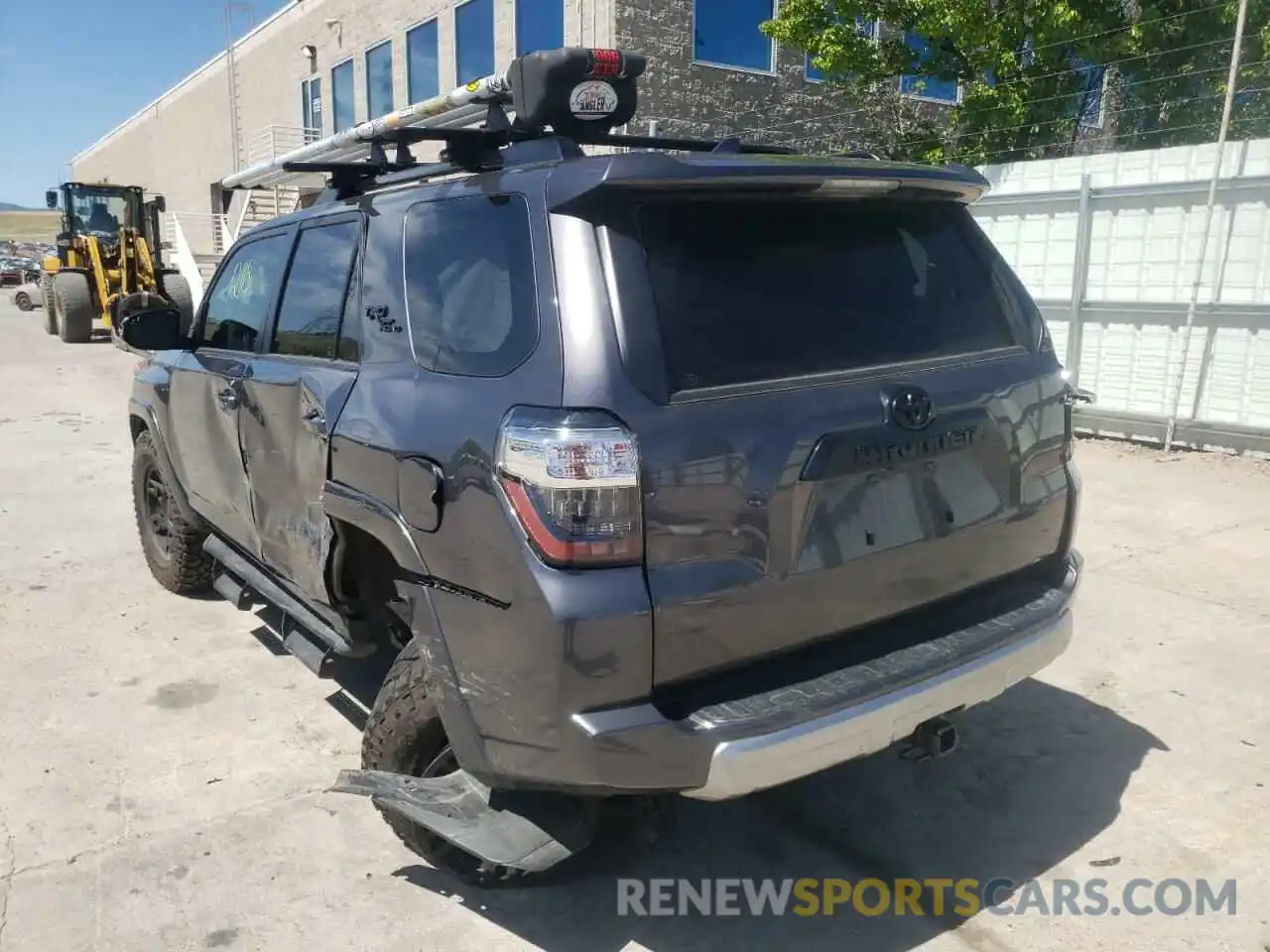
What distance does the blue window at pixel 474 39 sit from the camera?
1733 cm

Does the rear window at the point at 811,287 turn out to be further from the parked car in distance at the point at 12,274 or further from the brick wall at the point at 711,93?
the parked car in distance at the point at 12,274

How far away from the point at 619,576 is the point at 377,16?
2209 cm

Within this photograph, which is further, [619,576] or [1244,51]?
[1244,51]

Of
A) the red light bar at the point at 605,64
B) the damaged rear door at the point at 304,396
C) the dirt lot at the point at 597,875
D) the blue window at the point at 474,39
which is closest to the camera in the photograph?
the dirt lot at the point at 597,875

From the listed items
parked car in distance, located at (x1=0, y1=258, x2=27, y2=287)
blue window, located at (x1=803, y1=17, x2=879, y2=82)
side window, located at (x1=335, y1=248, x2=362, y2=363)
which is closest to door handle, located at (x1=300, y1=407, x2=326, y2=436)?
side window, located at (x1=335, y1=248, x2=362, y2=363)

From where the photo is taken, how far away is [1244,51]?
1246 centimetres

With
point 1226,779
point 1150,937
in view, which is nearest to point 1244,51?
point 1226,779

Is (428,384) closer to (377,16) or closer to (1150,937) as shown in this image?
(1150,937)

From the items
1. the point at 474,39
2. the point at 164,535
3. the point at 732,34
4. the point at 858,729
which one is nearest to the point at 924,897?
the point at 858,729

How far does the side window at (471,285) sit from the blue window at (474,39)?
1552cm

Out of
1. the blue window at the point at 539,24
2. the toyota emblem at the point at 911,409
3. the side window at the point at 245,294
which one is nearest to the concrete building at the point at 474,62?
the blue window at the point at 539,24

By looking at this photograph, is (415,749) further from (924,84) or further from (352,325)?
(924,84)

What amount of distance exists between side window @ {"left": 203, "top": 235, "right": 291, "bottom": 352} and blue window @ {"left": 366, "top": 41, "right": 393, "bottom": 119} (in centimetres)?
1808

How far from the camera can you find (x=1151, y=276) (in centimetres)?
825
